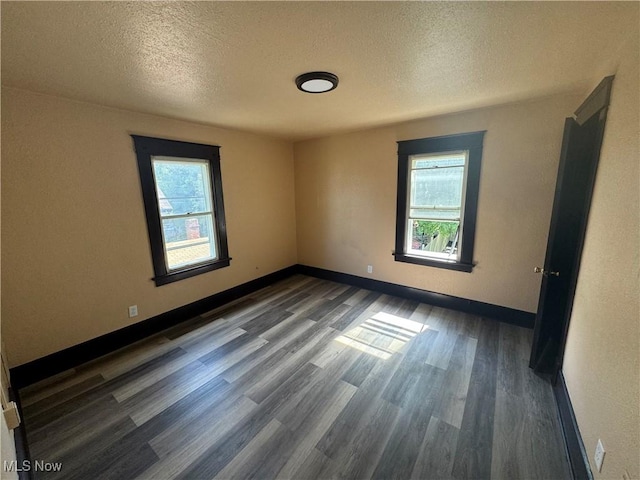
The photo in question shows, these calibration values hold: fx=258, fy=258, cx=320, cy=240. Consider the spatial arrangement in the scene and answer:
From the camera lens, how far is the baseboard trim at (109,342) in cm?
215

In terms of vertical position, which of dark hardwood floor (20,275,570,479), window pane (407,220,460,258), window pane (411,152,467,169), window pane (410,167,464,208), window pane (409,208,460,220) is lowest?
dark hardwood floor (20,275,570,479)

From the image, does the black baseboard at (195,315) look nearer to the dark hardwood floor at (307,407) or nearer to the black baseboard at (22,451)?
the dark hardwood floor at (307,407)

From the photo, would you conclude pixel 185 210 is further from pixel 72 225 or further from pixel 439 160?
pixel 439 160

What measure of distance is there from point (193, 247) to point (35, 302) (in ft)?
4.63

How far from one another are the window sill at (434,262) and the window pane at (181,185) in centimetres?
263

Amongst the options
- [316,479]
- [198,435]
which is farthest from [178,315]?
[316,479]

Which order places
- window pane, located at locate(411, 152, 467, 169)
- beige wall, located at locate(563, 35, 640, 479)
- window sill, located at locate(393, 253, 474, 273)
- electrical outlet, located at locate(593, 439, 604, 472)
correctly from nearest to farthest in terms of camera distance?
beige wall, located at locate(563, 35, 640, 479) < electrical outlet, located at locate(593, 439, 604, 472) < window pane, located at locate(411, 152, 467, 169) < window sill, located at locate(393, 253, 474, 273)

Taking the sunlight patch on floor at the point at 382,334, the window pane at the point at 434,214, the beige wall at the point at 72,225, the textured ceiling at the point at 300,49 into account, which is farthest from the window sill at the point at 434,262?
the beige wall at the point at 72,225

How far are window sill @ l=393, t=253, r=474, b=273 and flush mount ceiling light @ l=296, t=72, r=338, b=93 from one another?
231cm

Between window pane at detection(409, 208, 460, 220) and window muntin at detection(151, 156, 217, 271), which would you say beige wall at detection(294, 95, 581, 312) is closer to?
window pane at detection(409, 208, 460, 220)

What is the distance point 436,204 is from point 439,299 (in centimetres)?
123

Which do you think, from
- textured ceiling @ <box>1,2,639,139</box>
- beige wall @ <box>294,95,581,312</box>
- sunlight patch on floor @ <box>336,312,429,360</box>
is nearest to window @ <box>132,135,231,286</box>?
textured ceiling @ <box>1,2,639,139</box>

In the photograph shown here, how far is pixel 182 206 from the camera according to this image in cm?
306

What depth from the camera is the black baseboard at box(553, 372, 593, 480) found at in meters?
1.32
